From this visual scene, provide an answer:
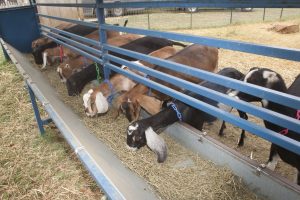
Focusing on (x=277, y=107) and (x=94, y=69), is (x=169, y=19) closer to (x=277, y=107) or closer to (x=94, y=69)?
(x=94, y=69)

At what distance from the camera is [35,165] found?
3.71m

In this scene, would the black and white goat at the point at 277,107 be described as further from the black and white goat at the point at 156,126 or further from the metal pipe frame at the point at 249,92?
the black and white goat at the point at 156,126

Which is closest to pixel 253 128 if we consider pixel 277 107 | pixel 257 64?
pixel 277 107

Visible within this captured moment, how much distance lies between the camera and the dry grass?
3.22 m

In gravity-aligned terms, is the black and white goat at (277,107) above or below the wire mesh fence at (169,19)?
above

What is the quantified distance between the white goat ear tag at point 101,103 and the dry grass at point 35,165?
72cm

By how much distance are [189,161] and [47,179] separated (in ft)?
5.65

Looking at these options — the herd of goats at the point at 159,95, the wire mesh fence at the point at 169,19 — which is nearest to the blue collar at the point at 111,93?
the herd of goats at the point at 159,95

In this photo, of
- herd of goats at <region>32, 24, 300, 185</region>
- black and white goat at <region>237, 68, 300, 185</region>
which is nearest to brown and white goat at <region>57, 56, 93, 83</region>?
herd of goats at <region>32, 24, 300, 185</region>

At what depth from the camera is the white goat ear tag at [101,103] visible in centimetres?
404

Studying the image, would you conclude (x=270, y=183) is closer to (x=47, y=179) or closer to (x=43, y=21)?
(x=47, y=179)

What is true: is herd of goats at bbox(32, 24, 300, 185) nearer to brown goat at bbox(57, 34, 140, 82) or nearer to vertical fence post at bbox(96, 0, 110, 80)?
brown goat at bbox(57, 34, 140, 82)

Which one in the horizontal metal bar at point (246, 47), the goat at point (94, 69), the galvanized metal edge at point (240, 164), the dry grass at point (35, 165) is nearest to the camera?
the horizontal metal bar at point (246, 47)

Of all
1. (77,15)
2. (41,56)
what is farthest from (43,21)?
(41,56)
